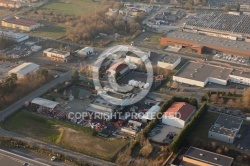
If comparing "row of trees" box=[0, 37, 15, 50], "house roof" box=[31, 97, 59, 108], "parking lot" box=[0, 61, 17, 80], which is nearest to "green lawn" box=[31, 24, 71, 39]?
"row of trees" box=[0, 37, 15, 50]

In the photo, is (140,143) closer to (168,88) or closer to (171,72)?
(168,88)

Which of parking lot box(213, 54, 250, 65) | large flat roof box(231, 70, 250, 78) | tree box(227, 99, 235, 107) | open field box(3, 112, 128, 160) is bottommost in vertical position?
open field box(3, 112, 128, 160)

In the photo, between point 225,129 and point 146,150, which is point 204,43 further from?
point 146,150

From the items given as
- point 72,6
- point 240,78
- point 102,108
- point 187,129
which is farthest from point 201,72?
point 72,6

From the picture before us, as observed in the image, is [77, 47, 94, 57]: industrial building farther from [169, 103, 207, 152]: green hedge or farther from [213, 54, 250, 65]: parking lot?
[169, 103, 207, 152]: green hedge

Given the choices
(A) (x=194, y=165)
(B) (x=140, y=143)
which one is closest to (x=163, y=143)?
(B) (x=140, y=143)

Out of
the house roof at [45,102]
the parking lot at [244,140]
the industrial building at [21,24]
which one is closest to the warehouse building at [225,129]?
the parking lot at [244,140]
